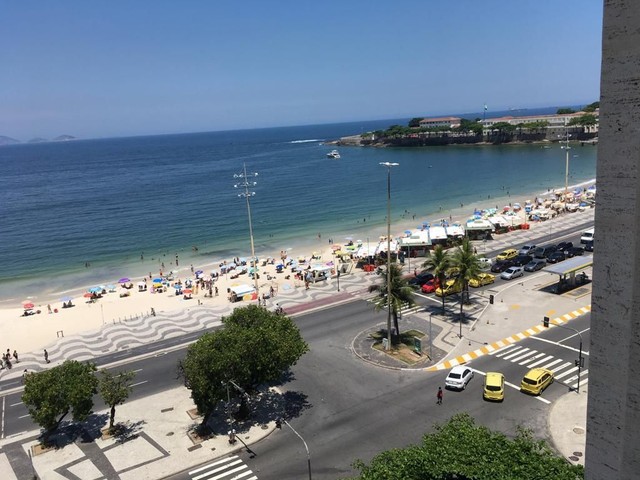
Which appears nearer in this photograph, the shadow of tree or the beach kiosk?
the shadow of tree

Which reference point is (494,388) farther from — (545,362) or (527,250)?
(527,250)

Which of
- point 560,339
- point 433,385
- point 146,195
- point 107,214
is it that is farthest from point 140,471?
point 146,195

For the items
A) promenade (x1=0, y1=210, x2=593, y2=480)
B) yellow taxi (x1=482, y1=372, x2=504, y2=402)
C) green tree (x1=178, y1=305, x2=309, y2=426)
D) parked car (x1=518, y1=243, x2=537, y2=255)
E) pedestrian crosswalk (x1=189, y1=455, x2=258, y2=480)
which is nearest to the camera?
pedestrian crosswalk (x1=189, y1=455, x2=258, y2=480)

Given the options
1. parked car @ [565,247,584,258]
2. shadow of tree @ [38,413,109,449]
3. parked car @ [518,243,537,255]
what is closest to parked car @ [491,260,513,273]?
parked car @ [518,243,537,255]

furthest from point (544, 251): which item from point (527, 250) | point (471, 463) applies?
point (471, 463)

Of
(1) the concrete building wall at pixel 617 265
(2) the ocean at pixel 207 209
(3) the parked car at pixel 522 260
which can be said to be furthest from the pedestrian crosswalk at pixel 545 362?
(2) the ocean at pixel 207 209

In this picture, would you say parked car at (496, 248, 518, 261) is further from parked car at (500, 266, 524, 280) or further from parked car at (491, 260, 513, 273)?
parked car at (500, 266, 524, 280)
